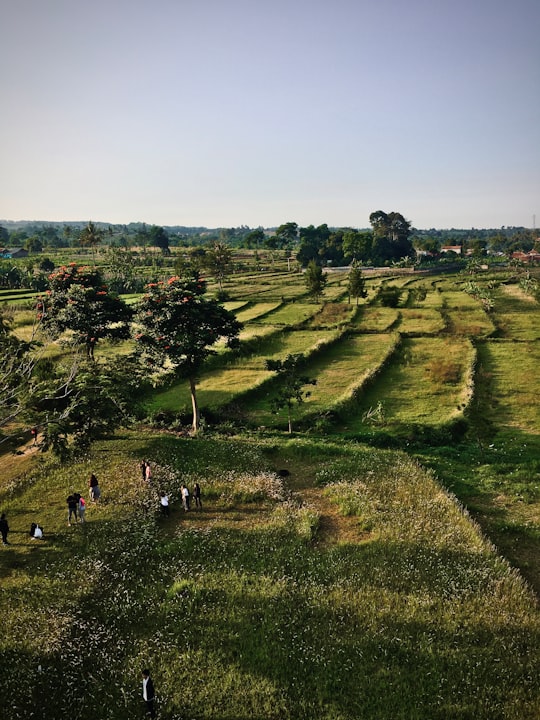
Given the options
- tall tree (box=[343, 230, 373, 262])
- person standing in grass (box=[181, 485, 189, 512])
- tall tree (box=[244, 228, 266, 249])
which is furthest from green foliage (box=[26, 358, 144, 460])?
tall tree (box=[244, 228, 266, 249])

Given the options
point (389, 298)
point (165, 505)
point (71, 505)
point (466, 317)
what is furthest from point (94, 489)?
point (389, 298)

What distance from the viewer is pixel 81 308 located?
36469mm

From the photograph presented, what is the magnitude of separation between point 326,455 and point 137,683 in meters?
15.4

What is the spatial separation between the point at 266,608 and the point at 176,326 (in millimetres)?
17726

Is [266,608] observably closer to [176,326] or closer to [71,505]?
[71,505]

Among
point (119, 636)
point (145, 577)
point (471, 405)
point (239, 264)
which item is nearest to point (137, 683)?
point (119, 636)

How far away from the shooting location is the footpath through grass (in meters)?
11.1

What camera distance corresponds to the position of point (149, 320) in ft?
93.0

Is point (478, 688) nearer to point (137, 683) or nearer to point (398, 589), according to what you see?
point (398, 589)

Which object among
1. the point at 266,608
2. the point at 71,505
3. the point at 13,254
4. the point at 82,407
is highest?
the point at 13,254

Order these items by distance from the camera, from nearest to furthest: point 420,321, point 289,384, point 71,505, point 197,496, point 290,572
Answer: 1. point 290,572
2. point 71,505
3. point 197,496
4. point 289,384
5. point 420,321

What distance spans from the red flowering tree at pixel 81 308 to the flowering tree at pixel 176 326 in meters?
9.02

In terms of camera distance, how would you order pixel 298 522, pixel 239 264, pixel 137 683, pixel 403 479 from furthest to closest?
pixel 239 264
pixel 403 479
pixel 298 522
pixel 137 683

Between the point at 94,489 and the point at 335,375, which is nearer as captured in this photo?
the point at 94,489
